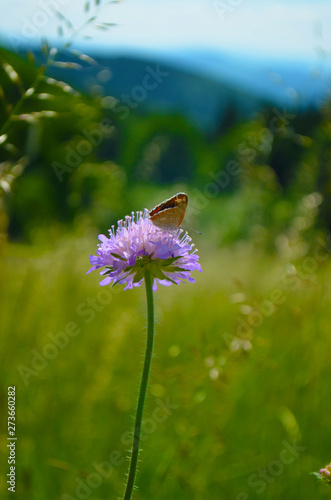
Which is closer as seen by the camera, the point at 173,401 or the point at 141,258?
the point at 141,258

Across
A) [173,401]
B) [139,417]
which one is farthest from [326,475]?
[173,401]

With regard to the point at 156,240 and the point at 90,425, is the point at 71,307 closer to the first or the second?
the point at 90,425

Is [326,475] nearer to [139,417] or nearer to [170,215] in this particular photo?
[139,417]

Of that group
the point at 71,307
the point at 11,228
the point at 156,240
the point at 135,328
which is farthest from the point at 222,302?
the point at 11,228

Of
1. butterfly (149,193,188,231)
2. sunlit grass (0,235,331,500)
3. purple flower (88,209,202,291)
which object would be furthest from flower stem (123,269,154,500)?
sunlit grass (0,235,331,500)

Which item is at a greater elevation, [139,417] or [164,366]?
[139,417]

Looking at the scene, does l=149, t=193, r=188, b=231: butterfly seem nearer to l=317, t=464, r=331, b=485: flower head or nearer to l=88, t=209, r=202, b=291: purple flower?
l=88, t=209, r=202, b=291: purple flower
